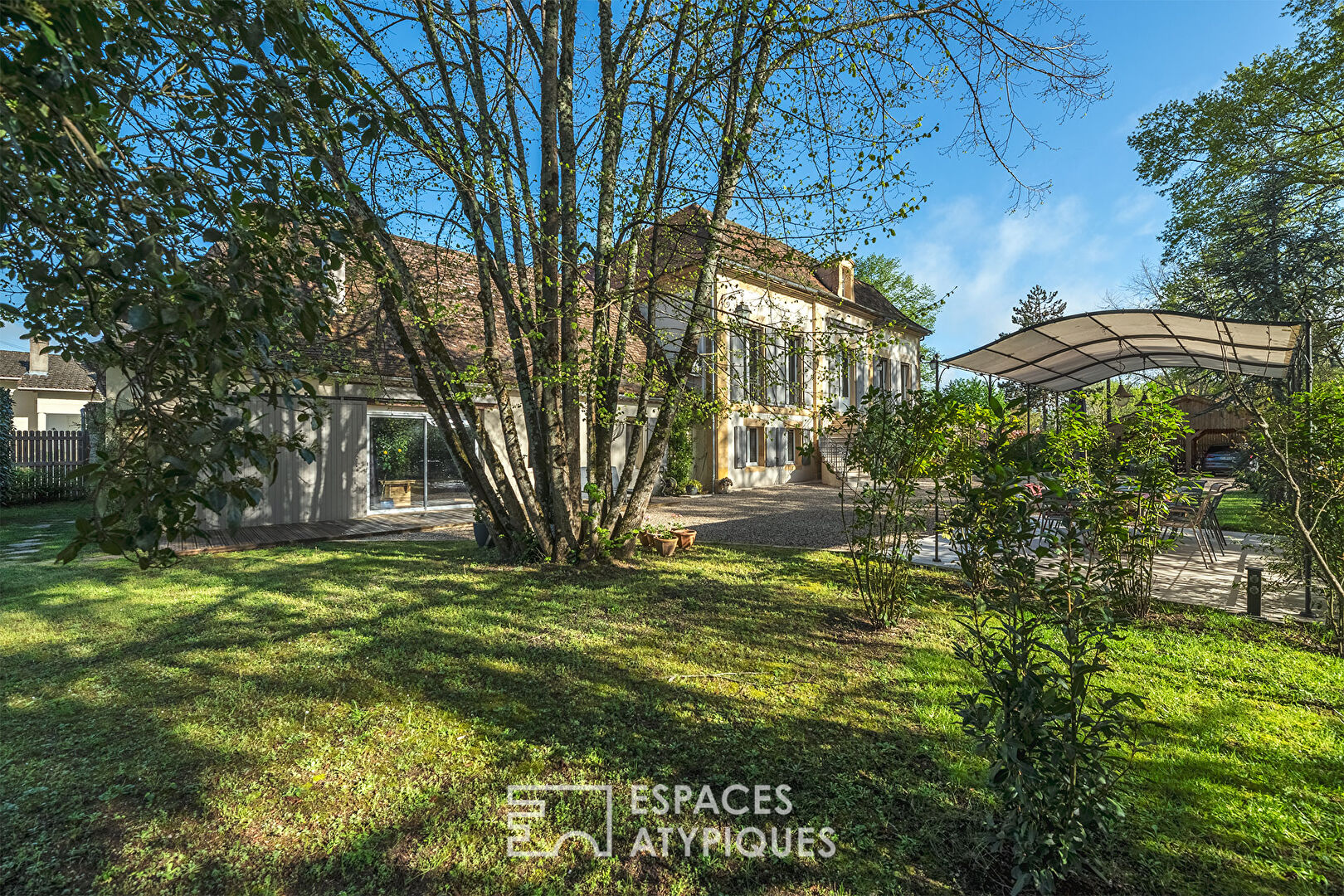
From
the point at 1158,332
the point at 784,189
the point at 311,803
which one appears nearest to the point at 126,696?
the point at 311,803

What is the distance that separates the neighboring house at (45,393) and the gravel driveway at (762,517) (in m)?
29.1

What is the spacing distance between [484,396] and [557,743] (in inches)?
171

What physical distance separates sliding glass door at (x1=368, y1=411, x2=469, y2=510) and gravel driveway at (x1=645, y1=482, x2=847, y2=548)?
198 inches

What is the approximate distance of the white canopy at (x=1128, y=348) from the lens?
23.1 feet

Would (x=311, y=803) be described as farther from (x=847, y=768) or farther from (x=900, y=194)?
(x=900, y=194)

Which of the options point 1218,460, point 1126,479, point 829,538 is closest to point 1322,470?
point 1126,479

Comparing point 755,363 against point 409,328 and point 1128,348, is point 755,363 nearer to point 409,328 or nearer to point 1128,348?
point 409,328

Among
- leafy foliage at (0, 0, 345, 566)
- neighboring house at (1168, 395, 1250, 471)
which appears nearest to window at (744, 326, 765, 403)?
leafy foliage at (0, 0, 345, 566)

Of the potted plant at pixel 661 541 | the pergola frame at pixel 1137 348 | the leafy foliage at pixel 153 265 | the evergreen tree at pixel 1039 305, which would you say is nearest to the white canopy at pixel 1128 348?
the pergola frame at pixel 1137 348

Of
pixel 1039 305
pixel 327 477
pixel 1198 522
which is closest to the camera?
pixel 1198 522

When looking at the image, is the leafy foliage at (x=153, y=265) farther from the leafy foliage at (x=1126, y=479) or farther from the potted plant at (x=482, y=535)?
the potted plant at (x=482, y=535)

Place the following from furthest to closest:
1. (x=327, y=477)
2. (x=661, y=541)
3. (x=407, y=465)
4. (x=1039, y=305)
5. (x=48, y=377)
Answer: (x=1039, y=305) < (x=48, y=377) < (x=407, y=465) < (x=327, y=477) < (x=661, y=541)

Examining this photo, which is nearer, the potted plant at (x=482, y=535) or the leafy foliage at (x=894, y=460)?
the leafy foliage at (x=894, y=460)

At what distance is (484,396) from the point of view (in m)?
6.55
